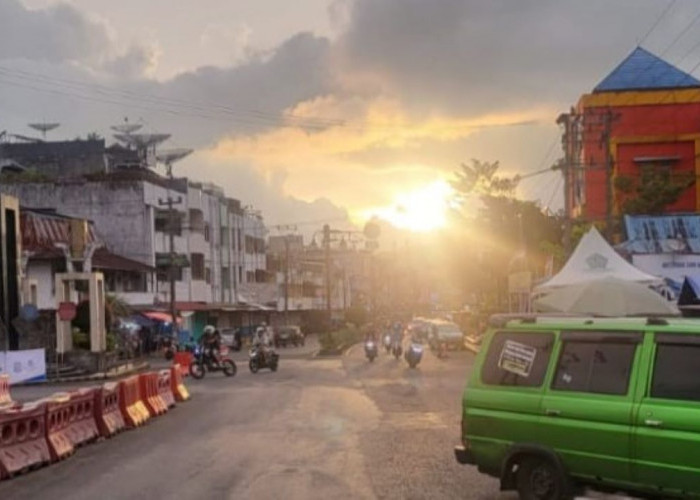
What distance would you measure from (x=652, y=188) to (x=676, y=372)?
30.4 metres

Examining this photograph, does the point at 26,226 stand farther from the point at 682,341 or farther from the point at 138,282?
the point at 682,341

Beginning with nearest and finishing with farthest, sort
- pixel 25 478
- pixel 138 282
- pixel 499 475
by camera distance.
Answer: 1. pixel 499 475
2. pixel 25 478
3. pixel 138 282

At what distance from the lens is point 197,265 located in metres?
79.1

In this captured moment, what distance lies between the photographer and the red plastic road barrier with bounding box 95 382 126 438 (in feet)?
56.4

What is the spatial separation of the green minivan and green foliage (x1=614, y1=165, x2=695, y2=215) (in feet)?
95.6

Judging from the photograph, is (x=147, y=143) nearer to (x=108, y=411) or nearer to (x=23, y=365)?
(x=23, y=365)

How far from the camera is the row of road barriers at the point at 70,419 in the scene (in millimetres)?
13523

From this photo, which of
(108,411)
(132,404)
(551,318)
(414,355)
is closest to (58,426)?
(108,411)

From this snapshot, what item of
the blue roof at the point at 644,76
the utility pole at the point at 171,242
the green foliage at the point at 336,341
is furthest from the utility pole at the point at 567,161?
the utility pole at the point at 171,242

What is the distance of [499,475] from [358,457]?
4384 mm

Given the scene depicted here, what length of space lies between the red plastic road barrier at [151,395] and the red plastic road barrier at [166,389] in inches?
13.1

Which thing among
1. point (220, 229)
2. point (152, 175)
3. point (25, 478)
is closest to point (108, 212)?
point (152, 175)

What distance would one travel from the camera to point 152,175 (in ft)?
242

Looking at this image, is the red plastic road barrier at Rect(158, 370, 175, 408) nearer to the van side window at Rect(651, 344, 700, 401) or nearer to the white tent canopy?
the white tent canopy
